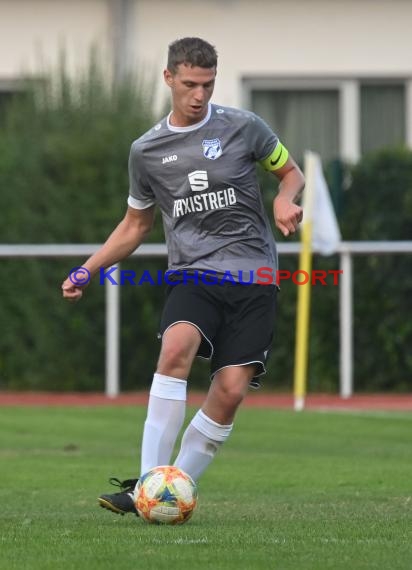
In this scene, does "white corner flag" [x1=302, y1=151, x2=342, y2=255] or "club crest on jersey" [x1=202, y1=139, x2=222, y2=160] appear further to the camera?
"white corner flag" [x1=302, y1=151, x2=342, y2=255]

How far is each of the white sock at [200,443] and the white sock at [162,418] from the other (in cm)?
16

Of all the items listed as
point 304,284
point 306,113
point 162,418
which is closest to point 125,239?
point 162,418

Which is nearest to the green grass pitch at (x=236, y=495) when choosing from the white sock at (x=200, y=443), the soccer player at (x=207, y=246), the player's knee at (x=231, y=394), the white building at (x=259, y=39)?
the white sock at (x=200, y=443)

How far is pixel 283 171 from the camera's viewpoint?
25.2ft

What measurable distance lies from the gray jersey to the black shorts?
0.10 metres

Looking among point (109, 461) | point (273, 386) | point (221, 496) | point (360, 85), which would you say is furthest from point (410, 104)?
point (221, 496)

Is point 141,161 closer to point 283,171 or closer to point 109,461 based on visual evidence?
point 283,171

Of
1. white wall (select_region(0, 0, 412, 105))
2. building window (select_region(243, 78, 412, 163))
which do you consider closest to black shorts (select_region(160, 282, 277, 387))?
white wall (select_region(0, 0, 412, 105))

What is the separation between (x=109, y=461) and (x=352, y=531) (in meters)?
4.71

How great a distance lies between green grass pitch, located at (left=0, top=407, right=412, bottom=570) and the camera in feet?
20.0

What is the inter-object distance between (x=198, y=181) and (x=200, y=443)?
1253mm

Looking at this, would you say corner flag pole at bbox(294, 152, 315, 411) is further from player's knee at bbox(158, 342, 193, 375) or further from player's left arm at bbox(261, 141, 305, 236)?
player's knee at bbox(158, 342, 193, 375)

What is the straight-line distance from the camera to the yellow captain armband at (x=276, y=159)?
7.61m

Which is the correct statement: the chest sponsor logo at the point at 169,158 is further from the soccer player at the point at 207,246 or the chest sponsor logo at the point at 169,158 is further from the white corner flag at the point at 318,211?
the white corner flag at the point at 318,211
